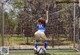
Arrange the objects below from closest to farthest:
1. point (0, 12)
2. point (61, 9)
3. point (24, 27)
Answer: point (0, 12) → point (24, 27) → point (61, 9)

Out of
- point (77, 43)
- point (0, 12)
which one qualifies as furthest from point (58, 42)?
point (0, 12)

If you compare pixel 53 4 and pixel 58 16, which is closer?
pixel 58 16

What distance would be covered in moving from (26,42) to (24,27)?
72 cm

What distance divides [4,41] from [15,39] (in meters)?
0.55

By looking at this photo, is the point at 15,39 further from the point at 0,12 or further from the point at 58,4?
the point at 58,4

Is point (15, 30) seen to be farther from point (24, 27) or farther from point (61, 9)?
point (61, 9)

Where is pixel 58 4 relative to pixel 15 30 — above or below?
above

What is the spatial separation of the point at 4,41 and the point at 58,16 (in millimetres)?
2697

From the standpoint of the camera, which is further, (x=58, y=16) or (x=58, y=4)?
(x=58, y=4)

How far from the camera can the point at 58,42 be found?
1331 centimetres

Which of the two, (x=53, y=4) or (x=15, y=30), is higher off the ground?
(x=53, y=4)

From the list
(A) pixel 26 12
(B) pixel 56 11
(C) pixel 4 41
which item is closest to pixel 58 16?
(B) pixel 56 11

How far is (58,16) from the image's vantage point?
1328 cm

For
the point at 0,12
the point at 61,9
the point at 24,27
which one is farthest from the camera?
the point at 61,9
